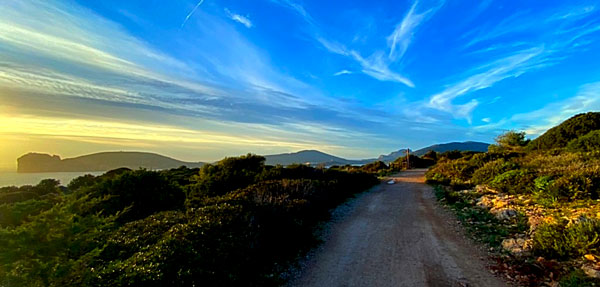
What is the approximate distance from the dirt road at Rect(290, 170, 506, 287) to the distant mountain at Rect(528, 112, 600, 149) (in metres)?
21.4

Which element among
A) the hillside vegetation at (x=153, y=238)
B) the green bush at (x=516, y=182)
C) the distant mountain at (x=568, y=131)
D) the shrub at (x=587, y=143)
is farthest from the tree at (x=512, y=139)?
the hillside vegetation at (x=153, y=238)

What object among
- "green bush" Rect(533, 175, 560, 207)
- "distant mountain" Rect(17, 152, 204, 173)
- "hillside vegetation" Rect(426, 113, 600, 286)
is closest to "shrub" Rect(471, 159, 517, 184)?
"hillside vegetation" Rect(426, 113, 600, 286)

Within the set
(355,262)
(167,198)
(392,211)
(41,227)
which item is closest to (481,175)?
(392,211)

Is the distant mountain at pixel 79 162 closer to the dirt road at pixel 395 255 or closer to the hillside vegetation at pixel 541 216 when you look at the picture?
the dirt road at pixel 395 255

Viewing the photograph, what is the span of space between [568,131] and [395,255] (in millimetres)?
27732

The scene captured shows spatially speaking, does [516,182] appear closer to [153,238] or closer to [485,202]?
[485,202]

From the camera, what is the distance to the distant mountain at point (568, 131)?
77.3 feet

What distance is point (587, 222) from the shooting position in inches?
227

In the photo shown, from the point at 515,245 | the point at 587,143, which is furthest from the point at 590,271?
the point at 587,143

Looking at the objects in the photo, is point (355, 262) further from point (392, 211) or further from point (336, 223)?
point (392, 211)

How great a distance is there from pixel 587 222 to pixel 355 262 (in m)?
4.67

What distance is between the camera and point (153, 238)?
519cm

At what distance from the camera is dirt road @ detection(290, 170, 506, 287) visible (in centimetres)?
518

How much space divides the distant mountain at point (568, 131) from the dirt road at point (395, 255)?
21442mm
